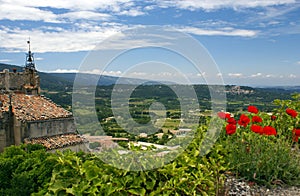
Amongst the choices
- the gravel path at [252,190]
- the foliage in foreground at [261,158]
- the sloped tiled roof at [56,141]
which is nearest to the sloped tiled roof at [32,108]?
the sloped tiled roof at [56,141]

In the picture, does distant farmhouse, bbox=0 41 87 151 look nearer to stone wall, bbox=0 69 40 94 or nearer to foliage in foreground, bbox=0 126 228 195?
stone wall, bbox=0 69 40 94

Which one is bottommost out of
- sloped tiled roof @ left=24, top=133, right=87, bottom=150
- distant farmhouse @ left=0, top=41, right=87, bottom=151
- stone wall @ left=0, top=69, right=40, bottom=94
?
sloped tiled roof @ left=24, top=133, right=87, bottom=150

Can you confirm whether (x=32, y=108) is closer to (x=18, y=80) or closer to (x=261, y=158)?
(x=18, y=80)

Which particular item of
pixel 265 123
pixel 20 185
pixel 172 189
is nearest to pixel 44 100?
pixel 20 185

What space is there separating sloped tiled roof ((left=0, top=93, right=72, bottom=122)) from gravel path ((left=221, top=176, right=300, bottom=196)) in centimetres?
1822

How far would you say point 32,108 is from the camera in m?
21.8

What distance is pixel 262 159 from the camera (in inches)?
162

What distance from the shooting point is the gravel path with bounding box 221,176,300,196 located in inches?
149

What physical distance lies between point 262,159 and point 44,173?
132 inches

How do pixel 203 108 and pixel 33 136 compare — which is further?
pixel 33 136

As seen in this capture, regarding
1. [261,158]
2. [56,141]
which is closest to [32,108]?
[56,141]

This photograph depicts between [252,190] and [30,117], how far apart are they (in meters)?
19.1

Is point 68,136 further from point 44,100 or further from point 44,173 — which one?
point 44,173

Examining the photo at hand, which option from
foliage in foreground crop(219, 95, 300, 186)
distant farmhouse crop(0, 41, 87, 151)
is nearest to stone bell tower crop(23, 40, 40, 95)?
distant farmhouse crop(0, 41, 87, 151)
